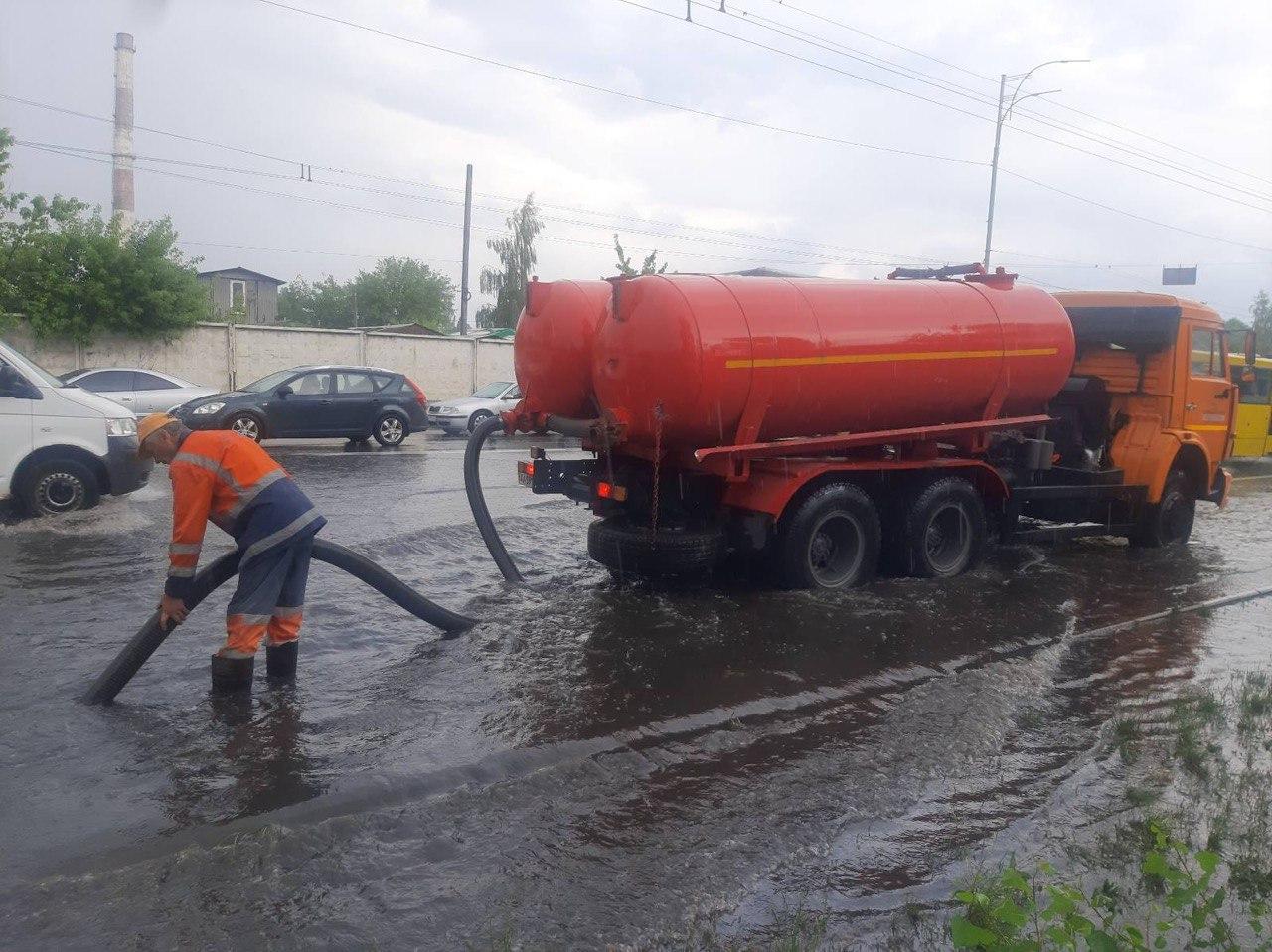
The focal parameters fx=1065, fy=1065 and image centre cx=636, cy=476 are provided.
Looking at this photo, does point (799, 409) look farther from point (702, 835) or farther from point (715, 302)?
point (702, 835)

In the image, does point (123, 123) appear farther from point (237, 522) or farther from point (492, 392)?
point (237, 522)

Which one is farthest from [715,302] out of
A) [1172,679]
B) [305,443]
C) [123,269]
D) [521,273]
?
[521,273]

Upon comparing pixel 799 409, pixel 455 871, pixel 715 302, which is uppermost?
pixel 715 302

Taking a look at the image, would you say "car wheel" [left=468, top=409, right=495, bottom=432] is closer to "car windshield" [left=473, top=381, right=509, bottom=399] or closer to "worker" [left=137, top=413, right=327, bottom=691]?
"car windshield" [left=473, top=381, right=509, bottom=399]

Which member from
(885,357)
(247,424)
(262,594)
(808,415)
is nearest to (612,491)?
(808,415)

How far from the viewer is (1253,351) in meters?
11.3

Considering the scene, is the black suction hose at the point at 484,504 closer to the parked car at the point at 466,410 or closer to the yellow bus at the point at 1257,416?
the parked car at the point at 466,410

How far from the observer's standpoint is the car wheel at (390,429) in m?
19.8

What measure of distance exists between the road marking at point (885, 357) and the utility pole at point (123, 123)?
3605cm

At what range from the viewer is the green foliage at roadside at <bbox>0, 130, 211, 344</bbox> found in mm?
24156

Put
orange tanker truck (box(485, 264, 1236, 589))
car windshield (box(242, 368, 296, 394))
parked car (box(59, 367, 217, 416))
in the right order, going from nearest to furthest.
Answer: orange tanker truck (box(485, 264, 1236, 589))
car windshield (box(242, 368, 296, 394))
parked car (box(59, 367, 217, 416))

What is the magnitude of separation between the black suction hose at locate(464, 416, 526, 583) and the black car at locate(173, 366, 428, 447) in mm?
10231

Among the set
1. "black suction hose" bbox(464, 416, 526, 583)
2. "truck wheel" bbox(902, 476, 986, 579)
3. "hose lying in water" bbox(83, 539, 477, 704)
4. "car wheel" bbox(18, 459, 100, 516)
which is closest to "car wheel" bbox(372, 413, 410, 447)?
"car wheel" bbox(18, 459, 100, 516)

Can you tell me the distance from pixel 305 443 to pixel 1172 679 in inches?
674
